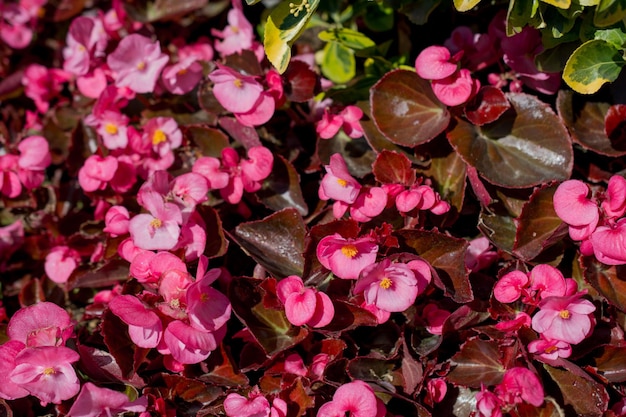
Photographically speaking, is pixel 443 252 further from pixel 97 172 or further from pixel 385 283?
pixel 97 172

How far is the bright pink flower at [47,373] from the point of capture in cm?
119

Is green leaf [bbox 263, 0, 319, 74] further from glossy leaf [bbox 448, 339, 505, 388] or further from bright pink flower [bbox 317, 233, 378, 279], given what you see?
glossy leaf [bbox 448, 339, 505, 388]

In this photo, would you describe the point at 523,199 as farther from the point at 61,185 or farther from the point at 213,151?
the point at 61,185

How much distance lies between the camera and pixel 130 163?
1.62 meters

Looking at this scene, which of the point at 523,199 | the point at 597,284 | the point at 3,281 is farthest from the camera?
the point at 3,281

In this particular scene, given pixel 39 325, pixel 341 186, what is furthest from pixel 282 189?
pixel 39 325

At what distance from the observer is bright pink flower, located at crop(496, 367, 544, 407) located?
1206mm

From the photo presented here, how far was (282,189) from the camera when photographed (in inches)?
62.1

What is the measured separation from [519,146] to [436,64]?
28 cm

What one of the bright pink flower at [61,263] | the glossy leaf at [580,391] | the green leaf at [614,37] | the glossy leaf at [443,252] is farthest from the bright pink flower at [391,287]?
the bright pink flower at [61,263]

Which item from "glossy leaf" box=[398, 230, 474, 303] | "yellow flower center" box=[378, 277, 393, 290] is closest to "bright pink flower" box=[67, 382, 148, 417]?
"yellow flower center" box=[378, 277, 393, 290]

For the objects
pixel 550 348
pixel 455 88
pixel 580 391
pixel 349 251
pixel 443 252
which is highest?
pixel 455 88

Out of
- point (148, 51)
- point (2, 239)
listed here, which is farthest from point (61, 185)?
point (148, 51)

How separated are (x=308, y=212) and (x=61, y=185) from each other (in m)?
0.72
